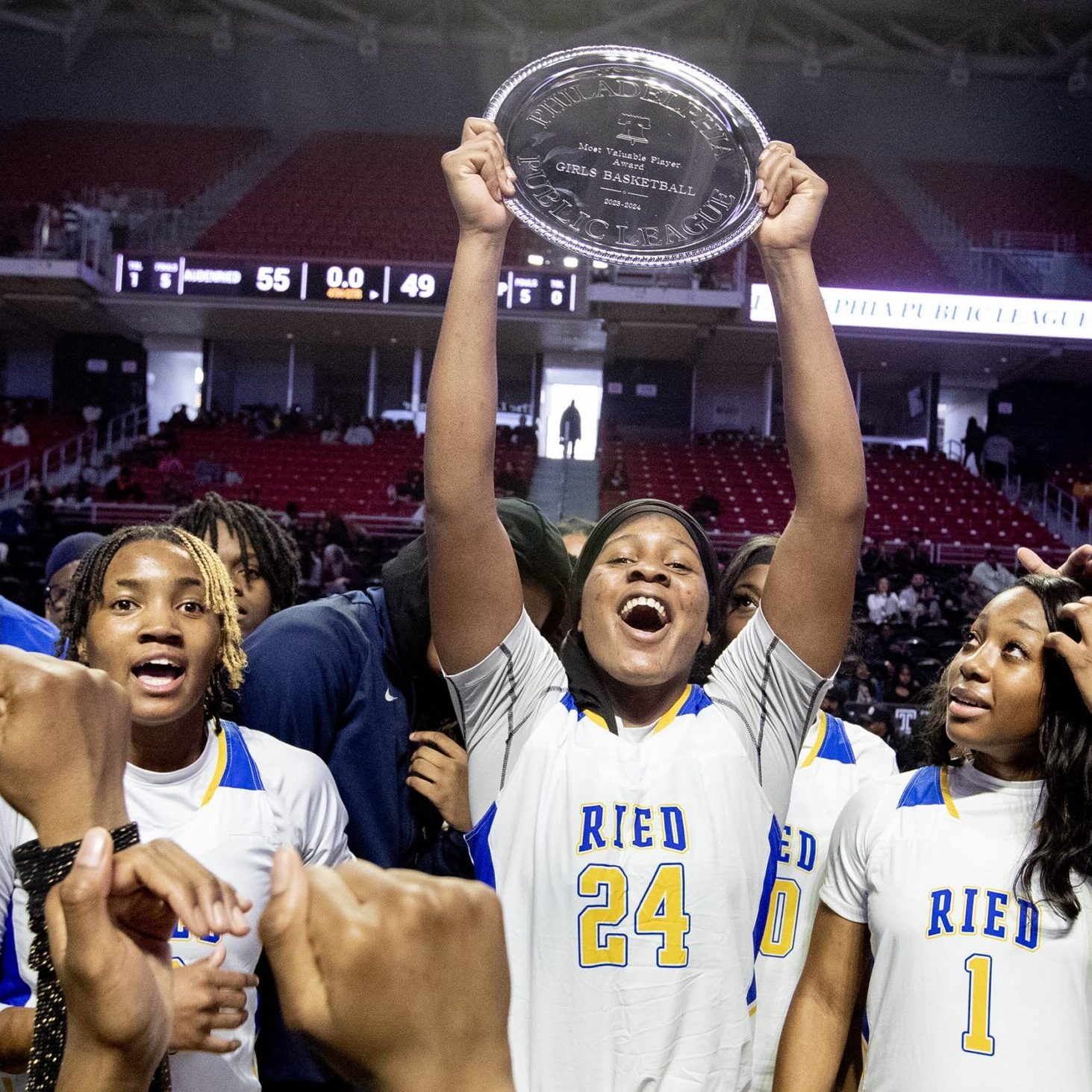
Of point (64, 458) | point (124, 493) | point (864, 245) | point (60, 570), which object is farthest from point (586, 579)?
point (864, 245)

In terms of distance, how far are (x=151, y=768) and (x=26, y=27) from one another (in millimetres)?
21741

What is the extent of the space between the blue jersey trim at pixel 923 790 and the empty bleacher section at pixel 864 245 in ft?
47.0

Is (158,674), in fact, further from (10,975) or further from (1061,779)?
(1061,779)

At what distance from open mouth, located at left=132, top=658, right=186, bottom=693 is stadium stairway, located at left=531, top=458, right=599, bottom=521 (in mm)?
12026

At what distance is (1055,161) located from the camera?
20406 mm

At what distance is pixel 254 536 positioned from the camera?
9.07 ft

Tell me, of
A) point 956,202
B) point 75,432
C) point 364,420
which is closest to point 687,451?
point 364,420

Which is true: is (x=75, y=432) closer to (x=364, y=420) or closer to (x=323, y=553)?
(x=364, y=420)

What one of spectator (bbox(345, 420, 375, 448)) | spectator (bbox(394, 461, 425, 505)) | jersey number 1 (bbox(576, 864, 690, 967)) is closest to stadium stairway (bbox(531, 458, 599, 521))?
spectator (bbox(394, 461, 425, 505))

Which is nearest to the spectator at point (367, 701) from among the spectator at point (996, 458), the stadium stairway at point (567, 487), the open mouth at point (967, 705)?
the open mouth at point (967, 705)

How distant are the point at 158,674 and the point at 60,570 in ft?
6.76

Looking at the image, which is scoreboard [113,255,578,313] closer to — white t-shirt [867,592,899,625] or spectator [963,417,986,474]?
spectator [963,417,986,474]

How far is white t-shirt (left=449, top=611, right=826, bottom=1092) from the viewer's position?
1503 mm

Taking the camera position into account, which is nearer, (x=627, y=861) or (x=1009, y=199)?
(x=627, y=861)
